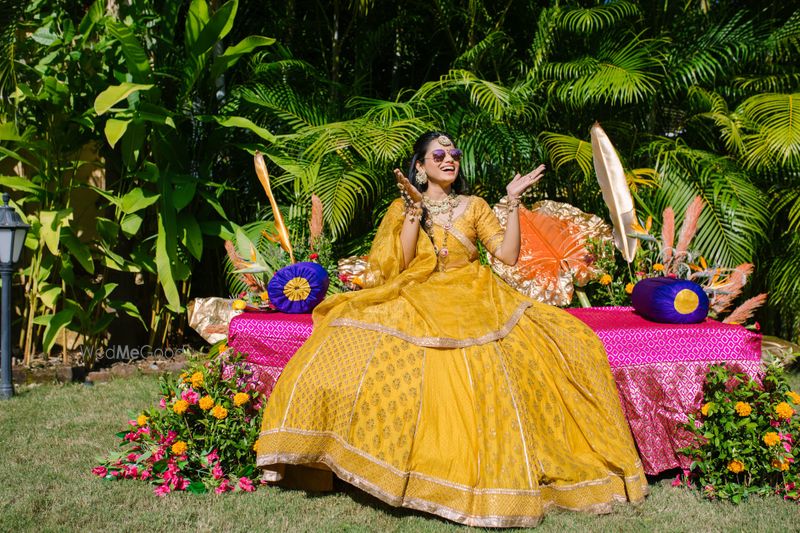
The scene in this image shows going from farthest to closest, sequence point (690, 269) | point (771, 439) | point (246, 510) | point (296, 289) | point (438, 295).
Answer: point (690, 269)
point (296, 289)
point (438, 295)
point (771, 439)
point (246, 510)

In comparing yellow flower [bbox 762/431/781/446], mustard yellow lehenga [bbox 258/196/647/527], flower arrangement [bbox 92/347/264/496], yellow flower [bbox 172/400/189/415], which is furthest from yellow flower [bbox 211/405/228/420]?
yellow flower [bbox 762/431/781/446]

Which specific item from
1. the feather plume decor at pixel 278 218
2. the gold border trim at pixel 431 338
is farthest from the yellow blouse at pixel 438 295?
the feather plume decor at pixel 278 218

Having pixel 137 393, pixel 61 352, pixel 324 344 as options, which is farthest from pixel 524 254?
pixel 61 352

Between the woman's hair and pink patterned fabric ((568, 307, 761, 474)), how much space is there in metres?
1.08

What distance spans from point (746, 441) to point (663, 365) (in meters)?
0.49

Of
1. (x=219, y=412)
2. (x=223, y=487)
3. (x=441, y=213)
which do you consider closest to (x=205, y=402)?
(x=219, y=412)

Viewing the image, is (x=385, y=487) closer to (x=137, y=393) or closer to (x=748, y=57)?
(x=137, y=393)

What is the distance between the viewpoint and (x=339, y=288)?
186 inches

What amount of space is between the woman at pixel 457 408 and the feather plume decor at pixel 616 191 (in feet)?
4.11

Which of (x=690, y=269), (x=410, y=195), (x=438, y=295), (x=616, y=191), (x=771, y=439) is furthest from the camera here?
(x=616, y=191)

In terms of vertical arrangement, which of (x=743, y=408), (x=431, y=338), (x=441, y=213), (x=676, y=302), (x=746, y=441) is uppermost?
(x=441, y=213)

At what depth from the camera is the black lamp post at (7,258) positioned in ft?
14.0

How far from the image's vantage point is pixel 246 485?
293 cm

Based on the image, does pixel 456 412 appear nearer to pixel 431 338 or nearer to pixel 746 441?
pixel 431 338
